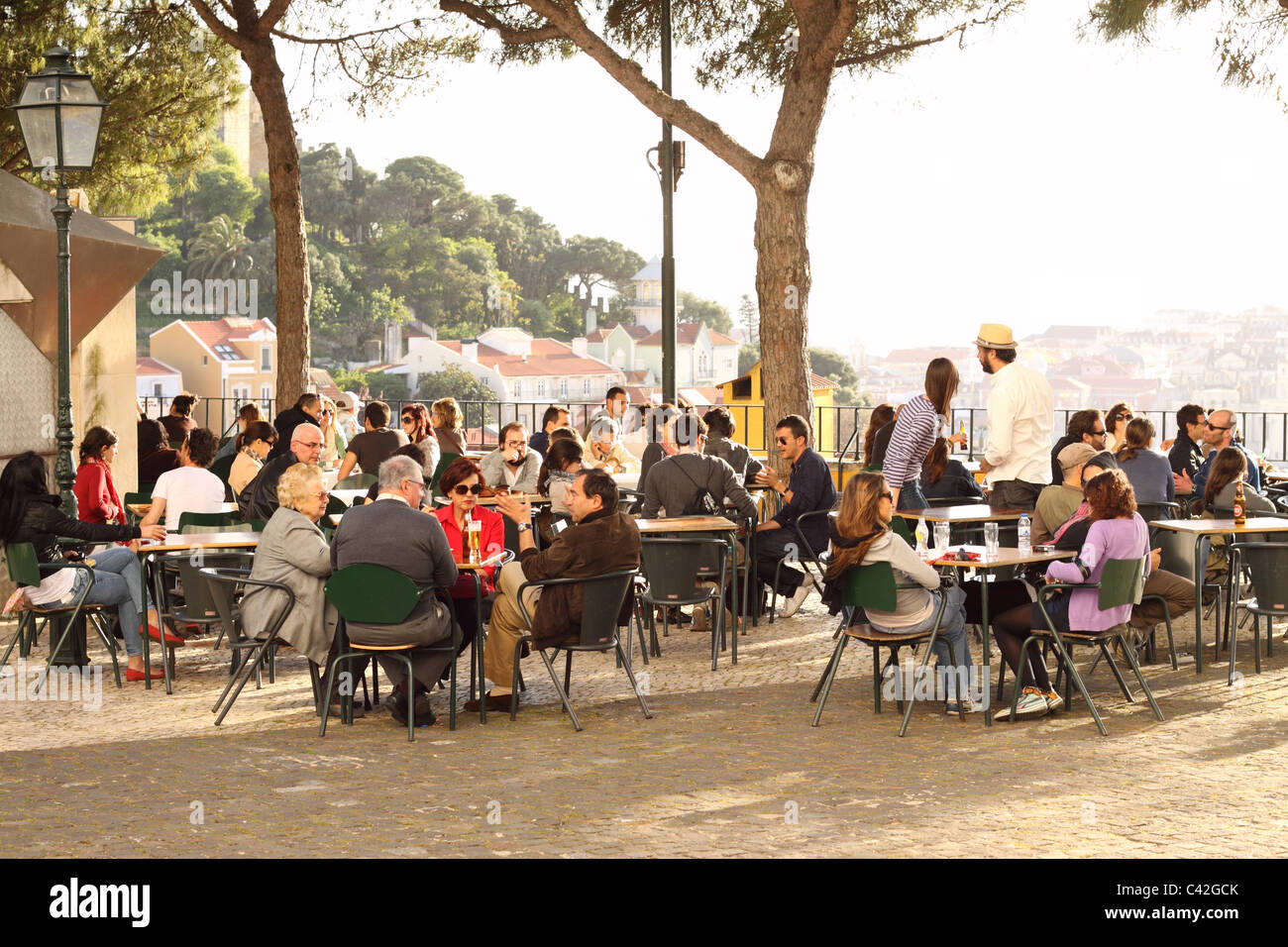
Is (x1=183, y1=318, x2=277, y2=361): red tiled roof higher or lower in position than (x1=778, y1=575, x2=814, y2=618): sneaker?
higher

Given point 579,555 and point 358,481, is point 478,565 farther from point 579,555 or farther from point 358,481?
point 358,481

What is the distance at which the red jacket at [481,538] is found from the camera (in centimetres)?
712

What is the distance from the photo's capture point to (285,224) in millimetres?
15930

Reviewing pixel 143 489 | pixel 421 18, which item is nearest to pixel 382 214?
pixel 421 18

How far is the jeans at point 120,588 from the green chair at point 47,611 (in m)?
0.05

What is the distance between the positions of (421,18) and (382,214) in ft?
347

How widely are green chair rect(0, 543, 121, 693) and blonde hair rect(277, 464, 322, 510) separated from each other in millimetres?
1583

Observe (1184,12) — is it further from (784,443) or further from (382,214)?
(382,214)

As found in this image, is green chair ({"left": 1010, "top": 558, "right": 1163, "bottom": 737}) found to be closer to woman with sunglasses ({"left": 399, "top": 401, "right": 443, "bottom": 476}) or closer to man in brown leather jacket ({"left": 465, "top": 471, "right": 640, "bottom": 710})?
man in brown leather jacket ({"left": 465, "top": 471, "right": 640, "bottom": 710})

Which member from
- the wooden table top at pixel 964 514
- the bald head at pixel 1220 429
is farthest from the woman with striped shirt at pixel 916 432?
the bald head at pixel 1220 429

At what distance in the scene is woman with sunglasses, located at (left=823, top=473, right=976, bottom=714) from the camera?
6.56 meters

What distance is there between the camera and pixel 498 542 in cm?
731

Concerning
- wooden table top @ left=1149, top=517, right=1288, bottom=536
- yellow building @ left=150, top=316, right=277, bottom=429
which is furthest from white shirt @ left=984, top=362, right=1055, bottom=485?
yellow building @ left=150, top=316, right=277, bottom=429
